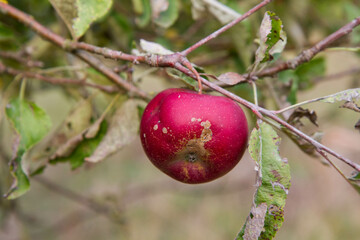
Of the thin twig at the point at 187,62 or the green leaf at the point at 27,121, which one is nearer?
the thin twig at the point at 187,62

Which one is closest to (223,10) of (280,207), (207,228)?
(280,207)

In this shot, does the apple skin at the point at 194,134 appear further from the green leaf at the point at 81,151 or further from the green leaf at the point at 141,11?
the green leaf at the point at 141,11

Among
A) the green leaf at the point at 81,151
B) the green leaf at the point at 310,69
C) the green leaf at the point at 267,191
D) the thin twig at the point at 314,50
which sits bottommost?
the green leaf at the point at 81,151

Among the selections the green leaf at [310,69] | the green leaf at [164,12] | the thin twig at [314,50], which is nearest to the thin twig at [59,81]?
the green leaf at [164,12]

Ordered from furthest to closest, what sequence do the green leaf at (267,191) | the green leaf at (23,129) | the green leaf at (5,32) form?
the green leaf at (5,32), the green leaf at (23,129), the green leaf at (267,191)

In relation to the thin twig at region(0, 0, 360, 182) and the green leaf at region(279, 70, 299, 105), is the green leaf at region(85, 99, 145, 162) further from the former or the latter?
the green leaf at region(279, 70, 299, 105)

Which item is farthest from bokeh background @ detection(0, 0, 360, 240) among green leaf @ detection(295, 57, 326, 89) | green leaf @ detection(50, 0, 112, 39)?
green leaf @ detection(50, 0, 112, 39)

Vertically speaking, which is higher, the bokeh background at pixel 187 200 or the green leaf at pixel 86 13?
the green leaf at pixel 86 13
